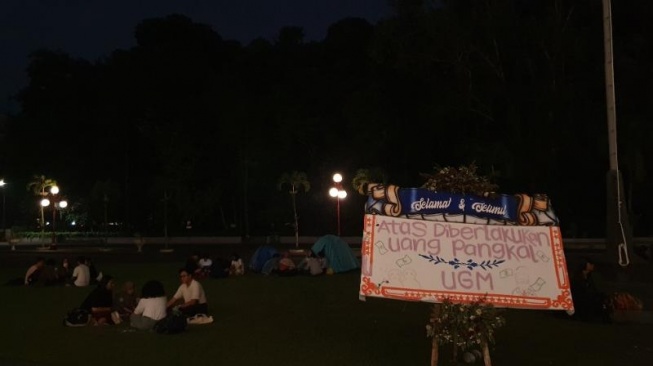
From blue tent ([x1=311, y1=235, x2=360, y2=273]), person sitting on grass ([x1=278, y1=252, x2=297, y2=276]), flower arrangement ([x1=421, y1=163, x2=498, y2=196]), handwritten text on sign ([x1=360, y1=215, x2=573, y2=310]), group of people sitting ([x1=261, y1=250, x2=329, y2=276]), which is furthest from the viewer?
blue tent ([x1=311, y1=235, x2=360, y2=273])

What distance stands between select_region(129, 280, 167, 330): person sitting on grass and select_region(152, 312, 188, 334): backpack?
0.17 m

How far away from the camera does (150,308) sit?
1418cm

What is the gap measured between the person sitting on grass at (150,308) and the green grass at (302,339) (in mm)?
269

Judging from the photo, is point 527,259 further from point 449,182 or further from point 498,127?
point 498,127

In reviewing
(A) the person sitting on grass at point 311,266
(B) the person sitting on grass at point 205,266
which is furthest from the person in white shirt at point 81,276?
(A) the person sitting on grass at point 311,266

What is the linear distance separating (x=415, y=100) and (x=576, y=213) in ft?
46.4

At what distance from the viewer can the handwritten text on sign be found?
9414 millimetres

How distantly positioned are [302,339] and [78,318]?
185 inches

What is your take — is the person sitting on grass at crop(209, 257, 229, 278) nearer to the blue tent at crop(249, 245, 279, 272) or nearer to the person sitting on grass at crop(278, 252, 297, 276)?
the person sitting on grass at crop(278, 252, 297, 276)

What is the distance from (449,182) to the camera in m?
10.1

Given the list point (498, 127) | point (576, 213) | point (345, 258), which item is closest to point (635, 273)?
point (345, 258)

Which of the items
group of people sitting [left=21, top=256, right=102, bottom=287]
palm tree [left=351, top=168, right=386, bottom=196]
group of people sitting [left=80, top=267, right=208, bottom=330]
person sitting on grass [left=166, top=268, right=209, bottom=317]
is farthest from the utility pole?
palm tree [left=351, top=168, right=386, bottom=196]

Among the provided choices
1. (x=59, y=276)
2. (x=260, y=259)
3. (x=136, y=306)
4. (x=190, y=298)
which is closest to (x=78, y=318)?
(x=136, y=306)

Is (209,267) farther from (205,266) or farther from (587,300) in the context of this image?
(587,300)
